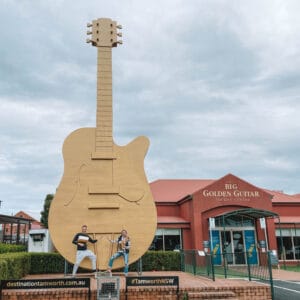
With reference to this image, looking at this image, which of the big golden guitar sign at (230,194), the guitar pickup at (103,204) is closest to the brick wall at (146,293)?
the guitar pickup at (103,204)

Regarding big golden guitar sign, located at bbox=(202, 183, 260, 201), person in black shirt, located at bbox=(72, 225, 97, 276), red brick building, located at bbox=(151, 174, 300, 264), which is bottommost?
person in black shirt, located at bbox=(72, 225, 97, 276)

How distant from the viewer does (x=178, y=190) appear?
24.7 meters

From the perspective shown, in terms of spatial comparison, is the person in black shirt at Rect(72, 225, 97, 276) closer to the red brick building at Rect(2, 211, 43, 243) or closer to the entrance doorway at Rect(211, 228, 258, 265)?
the red brick building at Rect(2, 211, 43, 243)

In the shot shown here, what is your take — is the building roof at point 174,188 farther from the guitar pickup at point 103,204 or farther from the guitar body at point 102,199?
the guitar pickup at point 103,204

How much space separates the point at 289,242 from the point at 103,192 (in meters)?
15.2

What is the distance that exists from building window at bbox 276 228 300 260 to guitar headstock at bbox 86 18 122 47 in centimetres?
1568

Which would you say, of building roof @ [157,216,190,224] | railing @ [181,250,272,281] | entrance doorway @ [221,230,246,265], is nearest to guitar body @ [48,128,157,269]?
railing @ [181,250,272,281]

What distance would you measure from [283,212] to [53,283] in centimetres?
1816

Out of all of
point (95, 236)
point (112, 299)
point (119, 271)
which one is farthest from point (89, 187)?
point (112, 299)

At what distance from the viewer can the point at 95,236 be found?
10367 millimetres

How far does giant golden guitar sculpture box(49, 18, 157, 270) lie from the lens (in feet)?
34.0

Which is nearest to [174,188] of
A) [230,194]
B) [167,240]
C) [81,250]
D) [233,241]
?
[167,240]

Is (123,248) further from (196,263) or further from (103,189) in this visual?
(196,263)

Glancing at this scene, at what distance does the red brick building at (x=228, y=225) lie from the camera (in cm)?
2048
